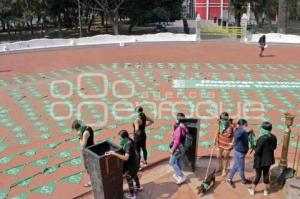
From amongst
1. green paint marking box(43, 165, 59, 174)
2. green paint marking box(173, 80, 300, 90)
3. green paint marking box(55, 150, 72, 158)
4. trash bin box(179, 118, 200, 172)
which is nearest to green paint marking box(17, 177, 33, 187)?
green paint marking box(43, 165, 59, 174)

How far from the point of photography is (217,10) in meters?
66.4

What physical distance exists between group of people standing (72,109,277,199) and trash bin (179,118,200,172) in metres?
0.21

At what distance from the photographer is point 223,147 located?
24.7ft

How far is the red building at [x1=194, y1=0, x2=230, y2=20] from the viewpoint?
6594 centimetres

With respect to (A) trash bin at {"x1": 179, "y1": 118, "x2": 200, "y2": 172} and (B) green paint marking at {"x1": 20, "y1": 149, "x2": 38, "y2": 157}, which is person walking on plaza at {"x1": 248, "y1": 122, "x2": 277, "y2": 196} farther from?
(B) green paint marking at {"x1": 20, "y1": 149, "x2": 38, "y2": 157}

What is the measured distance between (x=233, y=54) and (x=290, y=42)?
756 centimetres

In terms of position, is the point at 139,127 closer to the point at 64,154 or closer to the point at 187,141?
the point at 187,141

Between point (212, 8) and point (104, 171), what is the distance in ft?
209

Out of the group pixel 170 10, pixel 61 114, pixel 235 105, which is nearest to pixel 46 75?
pixel 61 114

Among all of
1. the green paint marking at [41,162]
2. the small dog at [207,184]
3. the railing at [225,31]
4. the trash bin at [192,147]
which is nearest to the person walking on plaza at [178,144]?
the trash bin at [192,147]

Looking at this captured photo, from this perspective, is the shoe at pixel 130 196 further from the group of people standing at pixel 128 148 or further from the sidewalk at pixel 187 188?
the sidewalk at pixel 187 188

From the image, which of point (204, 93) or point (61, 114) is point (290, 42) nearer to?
point (204, 93)

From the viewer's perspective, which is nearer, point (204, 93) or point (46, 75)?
point (204, 93)

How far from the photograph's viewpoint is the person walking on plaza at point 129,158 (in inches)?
260
